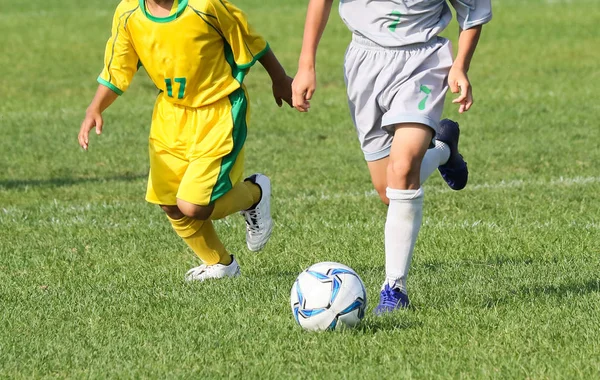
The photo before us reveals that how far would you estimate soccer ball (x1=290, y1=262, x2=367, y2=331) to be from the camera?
A: 4785mm

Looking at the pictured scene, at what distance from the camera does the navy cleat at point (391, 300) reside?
16.7 ft

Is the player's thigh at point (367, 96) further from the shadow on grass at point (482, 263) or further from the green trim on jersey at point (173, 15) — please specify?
the shadow on grass at point (482, 263)

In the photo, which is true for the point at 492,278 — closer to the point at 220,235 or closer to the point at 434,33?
the point at 434,33

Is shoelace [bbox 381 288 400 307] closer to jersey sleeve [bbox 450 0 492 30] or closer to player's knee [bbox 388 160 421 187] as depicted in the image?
player's knee [bbox 388 160 421 187]

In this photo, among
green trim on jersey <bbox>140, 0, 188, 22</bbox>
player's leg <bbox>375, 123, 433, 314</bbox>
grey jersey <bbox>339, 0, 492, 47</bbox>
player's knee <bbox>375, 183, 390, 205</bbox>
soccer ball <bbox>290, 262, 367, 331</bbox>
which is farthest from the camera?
green trim on jersey <bbox>140, 0, 188, 22</bbox>

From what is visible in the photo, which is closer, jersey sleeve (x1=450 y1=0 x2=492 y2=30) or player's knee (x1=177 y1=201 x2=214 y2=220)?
jersey sleeve (x1=450 y1=0 x2=492 y2=30)

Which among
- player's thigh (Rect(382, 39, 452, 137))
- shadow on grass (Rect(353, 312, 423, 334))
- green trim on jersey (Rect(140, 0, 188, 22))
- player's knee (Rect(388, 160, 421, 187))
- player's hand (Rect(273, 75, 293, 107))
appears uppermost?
player's thigh (Rect(382, 39, 452, 137))

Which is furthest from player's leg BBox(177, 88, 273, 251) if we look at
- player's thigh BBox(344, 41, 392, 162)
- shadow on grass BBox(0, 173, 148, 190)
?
shadow on grass BBox(0, 173, 148, 190)

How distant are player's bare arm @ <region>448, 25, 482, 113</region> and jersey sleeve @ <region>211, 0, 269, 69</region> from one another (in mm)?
1211

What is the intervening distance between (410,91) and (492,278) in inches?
49.8

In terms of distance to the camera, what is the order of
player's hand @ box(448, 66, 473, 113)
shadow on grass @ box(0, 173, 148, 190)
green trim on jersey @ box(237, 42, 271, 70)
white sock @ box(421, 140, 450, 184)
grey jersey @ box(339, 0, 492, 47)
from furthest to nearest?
shadow on grass @ box(0, 173, 148, 190) < green trim on jersey @ box(237, 42, 271, 70) < white sock @ box(421, 140, 450, 184) < grey jersey @ box(339, 0, 492, 47) < player's hand @ box(448, 66, 473, 113)

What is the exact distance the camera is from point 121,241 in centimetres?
730

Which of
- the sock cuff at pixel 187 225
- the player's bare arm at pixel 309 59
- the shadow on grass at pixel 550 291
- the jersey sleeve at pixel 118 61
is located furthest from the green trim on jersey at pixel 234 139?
the shadow on grass at pixel 550 291

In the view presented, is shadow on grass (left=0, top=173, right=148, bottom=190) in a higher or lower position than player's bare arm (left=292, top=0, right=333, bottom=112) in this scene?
lower
